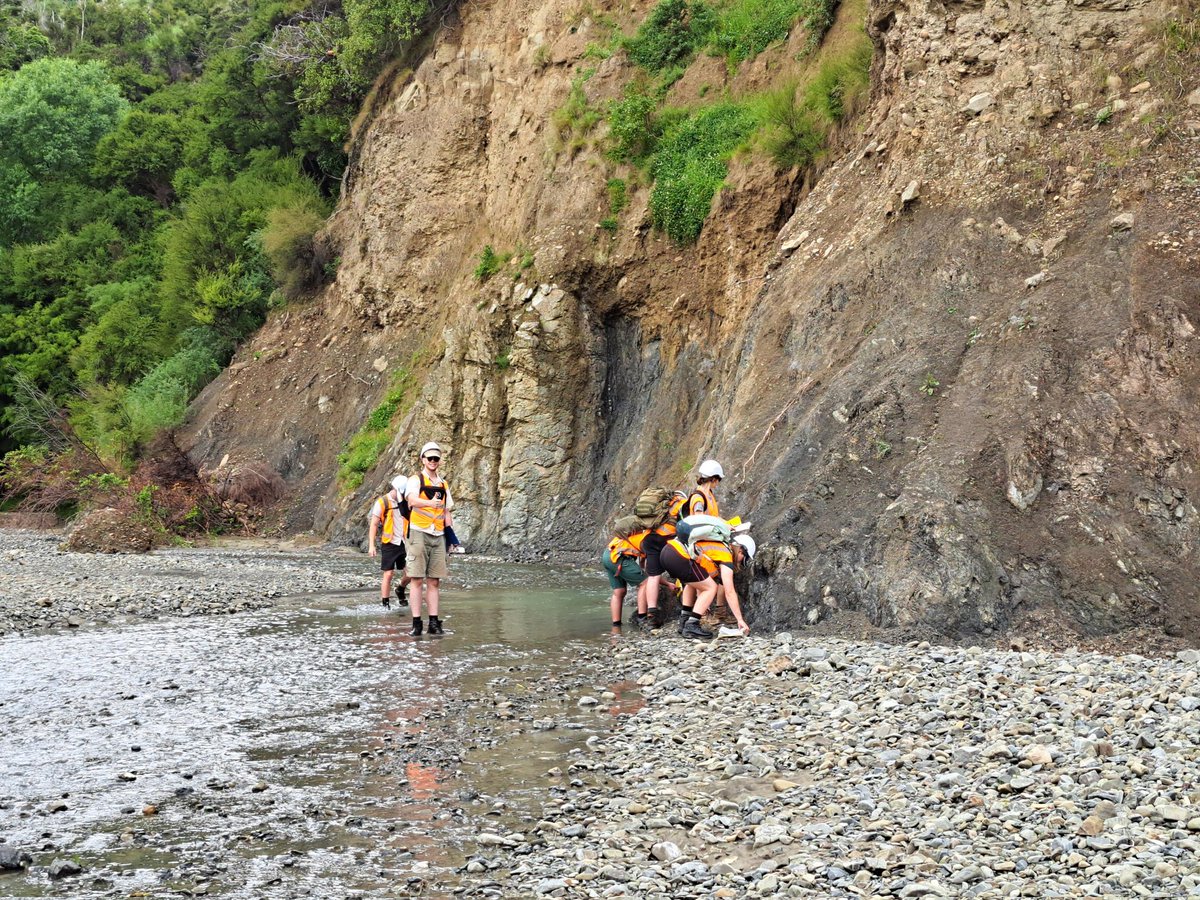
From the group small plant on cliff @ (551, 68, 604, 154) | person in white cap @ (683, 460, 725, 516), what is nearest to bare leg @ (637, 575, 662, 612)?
person in white cap @ (683, 460, 725, 516)

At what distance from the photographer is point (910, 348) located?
12.9m

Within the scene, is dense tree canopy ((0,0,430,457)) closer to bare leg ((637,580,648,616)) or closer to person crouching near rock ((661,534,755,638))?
bare leg ((637,580,648,616))

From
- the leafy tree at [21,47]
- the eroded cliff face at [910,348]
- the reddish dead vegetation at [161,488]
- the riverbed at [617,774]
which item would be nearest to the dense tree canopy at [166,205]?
the reddish dead vegetation at [161,488]

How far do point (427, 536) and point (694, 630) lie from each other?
314cm

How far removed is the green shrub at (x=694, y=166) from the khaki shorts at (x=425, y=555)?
11426 mm

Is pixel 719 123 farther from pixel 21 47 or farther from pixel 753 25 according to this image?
pixel 21 47

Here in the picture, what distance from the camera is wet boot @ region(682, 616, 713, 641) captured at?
1149 centimetres

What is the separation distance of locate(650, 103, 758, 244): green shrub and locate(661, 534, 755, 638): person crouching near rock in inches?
452

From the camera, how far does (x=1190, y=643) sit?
30.4ft

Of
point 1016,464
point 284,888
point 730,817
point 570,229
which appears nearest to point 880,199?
point 1016,464

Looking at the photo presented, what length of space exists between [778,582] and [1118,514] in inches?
126

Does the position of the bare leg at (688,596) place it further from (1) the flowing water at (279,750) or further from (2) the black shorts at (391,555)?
(2) the black shorts at (391,555)

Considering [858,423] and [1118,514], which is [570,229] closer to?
[858,423]

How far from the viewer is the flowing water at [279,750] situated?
548 centimetres
